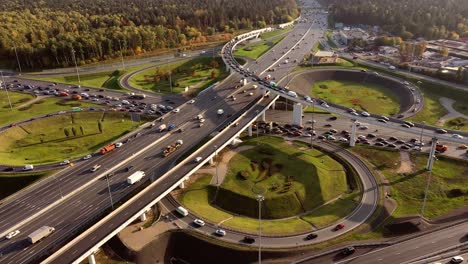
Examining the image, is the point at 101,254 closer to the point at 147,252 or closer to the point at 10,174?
the point at 147,252

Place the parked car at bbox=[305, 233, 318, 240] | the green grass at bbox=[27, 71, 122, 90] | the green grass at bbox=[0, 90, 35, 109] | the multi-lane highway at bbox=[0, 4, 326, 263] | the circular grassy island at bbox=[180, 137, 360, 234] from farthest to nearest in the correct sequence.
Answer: the green grass at bbox=[27, 71, 122, 90]
the green grass at bbox=[0, 90, 35, 109]
the circular grassy island at bbox=[180, 137, 360, 234]
the parked car at bbox=[305, 233, 318, 240]
the multi-lane highway at bbox=[0, 4, 326, 263]

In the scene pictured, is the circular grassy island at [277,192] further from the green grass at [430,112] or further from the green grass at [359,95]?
the green grass at [359,95]

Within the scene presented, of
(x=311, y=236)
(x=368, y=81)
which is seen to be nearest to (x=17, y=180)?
(x=311, y=236)

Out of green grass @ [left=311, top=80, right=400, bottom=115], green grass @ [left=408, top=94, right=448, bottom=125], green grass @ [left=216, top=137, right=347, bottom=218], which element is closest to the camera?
green grass @ [left=216, top=137, right=347, bottom=218]

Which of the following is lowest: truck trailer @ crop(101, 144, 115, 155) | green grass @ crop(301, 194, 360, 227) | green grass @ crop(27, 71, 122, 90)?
green grass @ crop(301, 194, 360, 227)

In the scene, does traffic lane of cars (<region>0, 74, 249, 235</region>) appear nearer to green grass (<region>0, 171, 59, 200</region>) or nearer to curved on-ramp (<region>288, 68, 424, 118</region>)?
green grass (<region>0, 171, 59, 200</region>)

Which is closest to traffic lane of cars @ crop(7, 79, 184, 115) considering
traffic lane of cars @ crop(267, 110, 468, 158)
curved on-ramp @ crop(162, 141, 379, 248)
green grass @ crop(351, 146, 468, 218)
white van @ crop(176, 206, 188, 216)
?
traffic lane of cars @ crop(267, 110, 468, 158)

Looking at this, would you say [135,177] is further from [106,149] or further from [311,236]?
[311,236]

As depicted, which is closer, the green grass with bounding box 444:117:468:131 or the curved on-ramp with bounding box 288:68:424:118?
the green grass with bounding box 444:117:468:131
